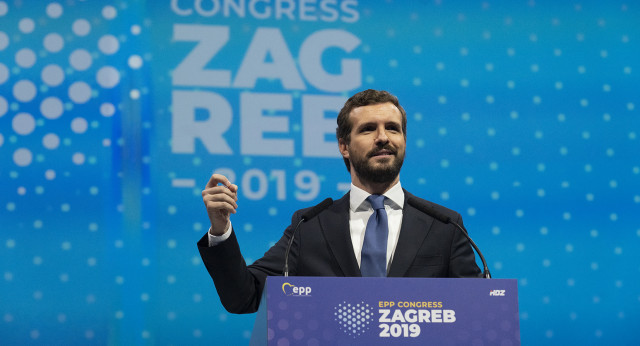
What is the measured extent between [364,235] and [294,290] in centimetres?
70

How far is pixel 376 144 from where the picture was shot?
94.7 inches

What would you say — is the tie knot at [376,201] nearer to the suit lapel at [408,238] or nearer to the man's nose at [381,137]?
the suit lapel at [408,238]

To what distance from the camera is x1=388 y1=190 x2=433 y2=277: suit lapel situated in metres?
2.19

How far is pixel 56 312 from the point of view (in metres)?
3.12

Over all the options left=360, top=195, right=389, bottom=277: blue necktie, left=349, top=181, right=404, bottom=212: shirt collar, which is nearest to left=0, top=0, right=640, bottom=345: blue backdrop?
left=349, top=181, right=404, bottom=212: shirt collar

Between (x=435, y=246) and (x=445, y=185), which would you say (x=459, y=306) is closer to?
(x=435, y=246)

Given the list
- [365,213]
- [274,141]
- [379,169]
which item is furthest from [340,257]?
[274,141]

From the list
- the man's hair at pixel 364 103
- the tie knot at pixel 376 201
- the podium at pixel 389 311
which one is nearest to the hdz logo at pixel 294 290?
the podium at pixel 389 311

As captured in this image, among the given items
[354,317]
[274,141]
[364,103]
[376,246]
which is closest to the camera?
[354,317]

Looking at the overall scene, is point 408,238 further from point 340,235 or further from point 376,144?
point 376,144

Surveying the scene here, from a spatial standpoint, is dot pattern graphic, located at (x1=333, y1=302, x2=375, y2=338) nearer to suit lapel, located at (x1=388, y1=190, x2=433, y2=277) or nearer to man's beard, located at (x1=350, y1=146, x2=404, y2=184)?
suit lapel, located at (x1=388, y1=190, x2=433, y2=277)

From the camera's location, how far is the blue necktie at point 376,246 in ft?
7.29

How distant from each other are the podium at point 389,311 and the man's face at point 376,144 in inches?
29.8

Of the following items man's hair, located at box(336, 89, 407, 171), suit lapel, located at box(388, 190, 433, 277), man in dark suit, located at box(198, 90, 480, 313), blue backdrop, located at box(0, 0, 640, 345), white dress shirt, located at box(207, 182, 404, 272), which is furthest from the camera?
blue backdrop, located at box(0, 0, 640, 345)
